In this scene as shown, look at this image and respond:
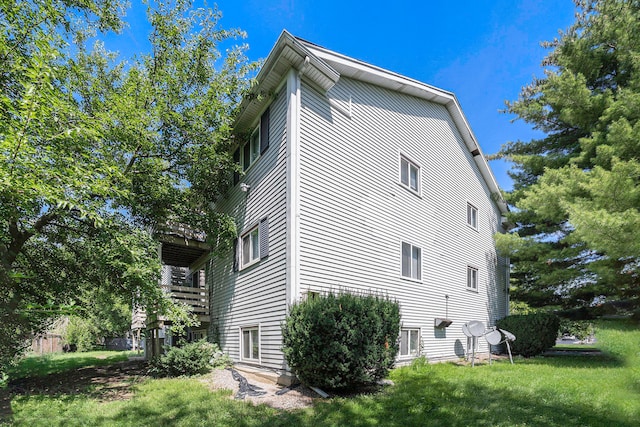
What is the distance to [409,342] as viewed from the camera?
435 inches

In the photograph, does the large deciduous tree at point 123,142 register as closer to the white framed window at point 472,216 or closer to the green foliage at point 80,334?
the white framed window at point 472,216

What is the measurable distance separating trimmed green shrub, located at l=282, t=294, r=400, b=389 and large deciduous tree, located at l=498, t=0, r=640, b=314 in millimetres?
7035

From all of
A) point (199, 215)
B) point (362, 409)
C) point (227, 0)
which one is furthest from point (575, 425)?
point (227, 0)

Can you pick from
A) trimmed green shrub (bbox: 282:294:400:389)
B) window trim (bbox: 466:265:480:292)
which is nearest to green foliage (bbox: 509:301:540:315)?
window trim (bbox: 466:265:480:292)

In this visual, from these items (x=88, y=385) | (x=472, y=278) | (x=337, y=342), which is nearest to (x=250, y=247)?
(x=337, y=342)

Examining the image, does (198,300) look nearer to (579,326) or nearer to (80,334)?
(80,334)

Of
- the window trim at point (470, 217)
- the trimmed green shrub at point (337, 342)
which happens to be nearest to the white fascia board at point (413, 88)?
the window trim at point (470, 217)

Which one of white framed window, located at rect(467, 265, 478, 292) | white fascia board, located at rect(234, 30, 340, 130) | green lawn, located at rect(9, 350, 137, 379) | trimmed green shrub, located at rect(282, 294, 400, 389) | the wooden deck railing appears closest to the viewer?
trimmed green shrub, located at rect(282, 294, 400, 389)

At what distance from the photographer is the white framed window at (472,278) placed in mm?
15388

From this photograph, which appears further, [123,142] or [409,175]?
[409,175]

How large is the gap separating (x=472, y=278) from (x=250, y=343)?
1046 centimetres

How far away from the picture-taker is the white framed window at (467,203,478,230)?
16.4 m

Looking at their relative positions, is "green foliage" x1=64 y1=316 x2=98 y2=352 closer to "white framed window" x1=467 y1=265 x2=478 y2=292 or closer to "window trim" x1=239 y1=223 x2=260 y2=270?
"window trim" x1=239 y1=223 x2=260 y2=270

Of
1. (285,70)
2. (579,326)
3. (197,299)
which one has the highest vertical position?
(285,70)
